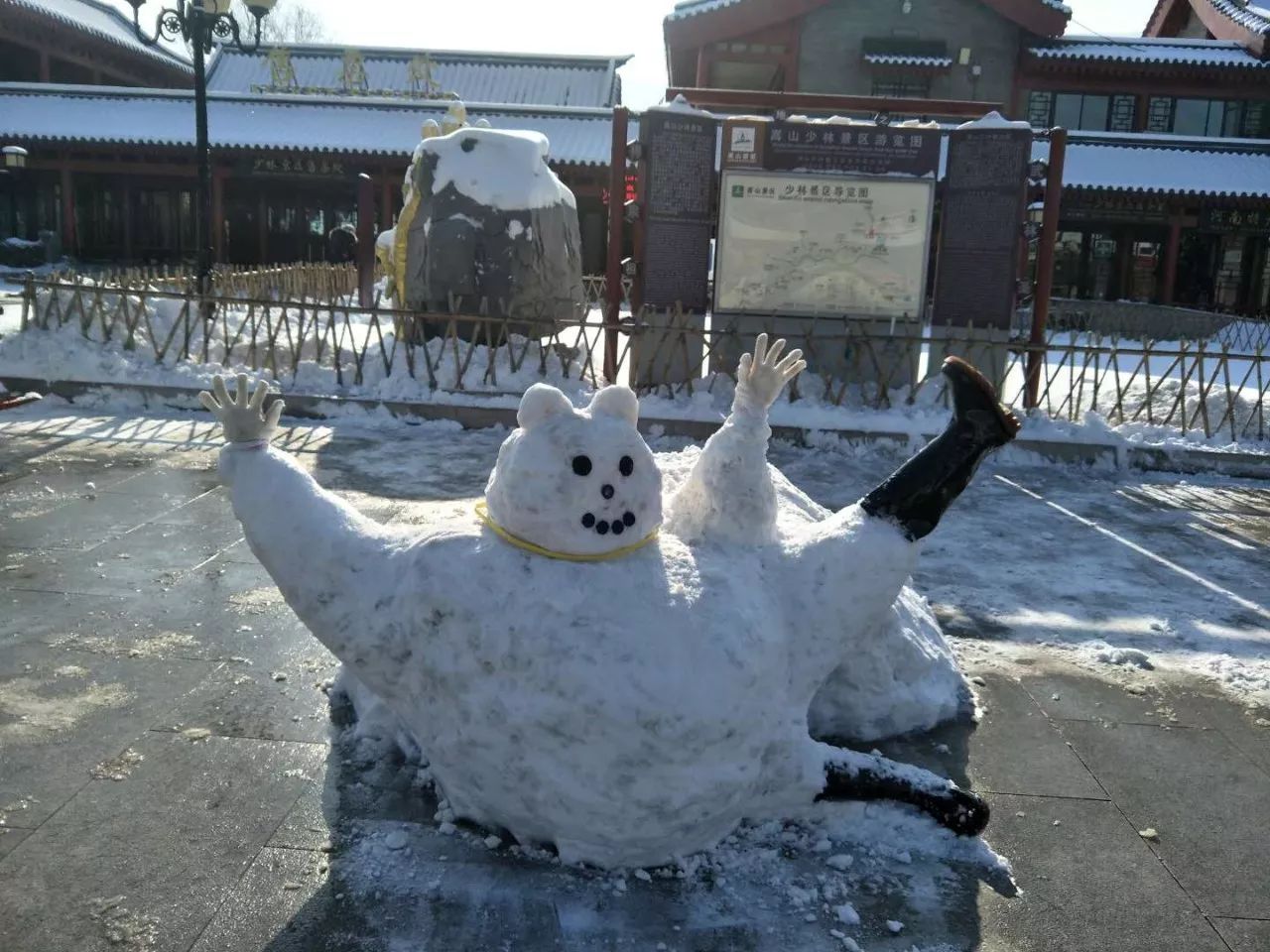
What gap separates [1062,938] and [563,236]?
10921mm

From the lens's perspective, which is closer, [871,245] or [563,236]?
[871,245]

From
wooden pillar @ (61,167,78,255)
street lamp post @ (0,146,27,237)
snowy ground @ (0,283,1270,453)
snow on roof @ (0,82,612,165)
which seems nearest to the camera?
snowy ground @ (0,283,1270,453)

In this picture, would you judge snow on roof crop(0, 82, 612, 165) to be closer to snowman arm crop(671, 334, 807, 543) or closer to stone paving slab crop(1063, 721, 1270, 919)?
snowman arm crop(671, 334, 807, 543)

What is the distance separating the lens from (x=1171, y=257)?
21.0m

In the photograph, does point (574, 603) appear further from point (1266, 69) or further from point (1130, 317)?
point (1266, 69)

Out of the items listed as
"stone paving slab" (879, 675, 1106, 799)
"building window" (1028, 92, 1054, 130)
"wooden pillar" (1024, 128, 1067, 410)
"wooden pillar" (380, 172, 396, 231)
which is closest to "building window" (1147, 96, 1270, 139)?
"building window" (1028, 92, 1054, 130)

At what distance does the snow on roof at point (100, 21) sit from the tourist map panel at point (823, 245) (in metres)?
20.8

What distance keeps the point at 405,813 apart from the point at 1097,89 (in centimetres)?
2398

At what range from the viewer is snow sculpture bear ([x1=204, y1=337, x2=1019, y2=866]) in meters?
2.77

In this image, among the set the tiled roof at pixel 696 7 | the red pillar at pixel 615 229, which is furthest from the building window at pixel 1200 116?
the red pillar at pixel 615 229

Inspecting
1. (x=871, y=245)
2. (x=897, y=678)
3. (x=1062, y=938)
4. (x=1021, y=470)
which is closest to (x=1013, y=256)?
(x=871, y=245)

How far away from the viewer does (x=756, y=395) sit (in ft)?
11.2

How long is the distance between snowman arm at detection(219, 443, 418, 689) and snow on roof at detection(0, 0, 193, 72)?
2537 centimetres

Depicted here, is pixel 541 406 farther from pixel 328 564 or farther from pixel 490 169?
pixel 490 169
